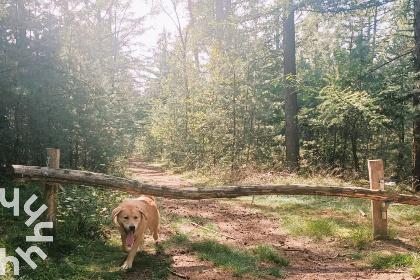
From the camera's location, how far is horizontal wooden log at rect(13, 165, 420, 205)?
4977mm

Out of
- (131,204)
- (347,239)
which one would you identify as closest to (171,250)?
(131,204)

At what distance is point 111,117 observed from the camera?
15062mm

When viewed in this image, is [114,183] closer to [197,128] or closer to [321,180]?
[321,180]

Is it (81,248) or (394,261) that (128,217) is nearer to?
(81,248)

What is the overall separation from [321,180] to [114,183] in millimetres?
8940

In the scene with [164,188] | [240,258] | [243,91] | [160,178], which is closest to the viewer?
[240,258]

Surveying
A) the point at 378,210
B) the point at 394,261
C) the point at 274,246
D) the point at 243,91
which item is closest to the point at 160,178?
the point at 243,91

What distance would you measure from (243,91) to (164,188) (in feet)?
35.8

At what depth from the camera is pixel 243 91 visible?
1549cm

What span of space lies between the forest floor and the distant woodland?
232 inches

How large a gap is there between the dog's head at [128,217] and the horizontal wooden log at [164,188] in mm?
544

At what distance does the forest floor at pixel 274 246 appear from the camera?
183 inches

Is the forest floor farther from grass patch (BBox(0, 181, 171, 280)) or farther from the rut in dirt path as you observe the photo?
the rut in dirt path

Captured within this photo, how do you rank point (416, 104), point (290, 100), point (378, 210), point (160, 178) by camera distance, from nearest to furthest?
point (378, 210), point (416, 104), point (290, 100), point (160, 178)
